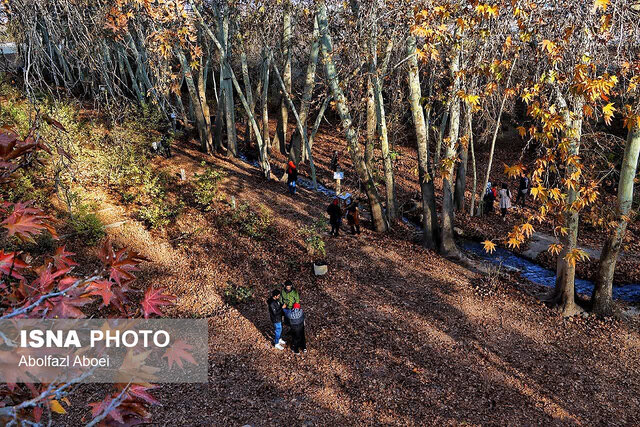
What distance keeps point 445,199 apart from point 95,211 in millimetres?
9680

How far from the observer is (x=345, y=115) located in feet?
37.1

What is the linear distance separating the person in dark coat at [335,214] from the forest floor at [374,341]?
38 centimetres

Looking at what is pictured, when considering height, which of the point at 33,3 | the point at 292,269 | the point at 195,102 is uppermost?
the point at 33,3

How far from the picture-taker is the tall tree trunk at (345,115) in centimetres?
997

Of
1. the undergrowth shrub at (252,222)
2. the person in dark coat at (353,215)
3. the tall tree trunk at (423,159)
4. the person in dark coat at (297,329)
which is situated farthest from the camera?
the person in dark coat at (353,215)

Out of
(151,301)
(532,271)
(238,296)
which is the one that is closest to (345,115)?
(238,296)

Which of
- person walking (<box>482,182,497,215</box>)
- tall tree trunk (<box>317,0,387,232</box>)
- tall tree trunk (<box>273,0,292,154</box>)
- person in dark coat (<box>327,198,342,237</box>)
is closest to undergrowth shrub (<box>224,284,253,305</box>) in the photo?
person in dark coat (<box>327,198,342,237</box>)

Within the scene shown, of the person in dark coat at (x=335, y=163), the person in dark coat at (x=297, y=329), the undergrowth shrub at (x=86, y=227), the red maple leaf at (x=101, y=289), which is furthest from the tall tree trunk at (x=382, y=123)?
the red maple leaf at (x=101, y=289)

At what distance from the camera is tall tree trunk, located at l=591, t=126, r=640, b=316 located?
7574mm

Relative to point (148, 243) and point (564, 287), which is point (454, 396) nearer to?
point (564, 287)

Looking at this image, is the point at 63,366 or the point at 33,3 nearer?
Result: the point at 63,366

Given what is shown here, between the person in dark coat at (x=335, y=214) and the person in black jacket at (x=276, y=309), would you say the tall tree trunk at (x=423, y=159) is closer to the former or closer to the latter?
the person in dark coat at (x=335, y=214)

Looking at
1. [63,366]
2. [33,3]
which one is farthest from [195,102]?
[63,366]

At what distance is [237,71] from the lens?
26875 millimetres
